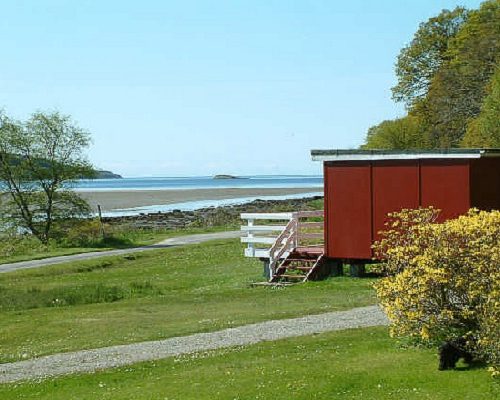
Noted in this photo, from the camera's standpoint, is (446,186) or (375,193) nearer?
(446,186)

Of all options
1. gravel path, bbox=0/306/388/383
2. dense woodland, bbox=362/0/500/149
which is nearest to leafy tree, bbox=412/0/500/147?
dense woodland, bbox=362/0/500/149

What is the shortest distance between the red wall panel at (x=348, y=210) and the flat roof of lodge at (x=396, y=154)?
0.86 feet

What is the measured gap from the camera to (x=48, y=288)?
2997 centimetres

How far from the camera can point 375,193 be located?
89.0 feet

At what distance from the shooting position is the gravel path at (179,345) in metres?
16.2

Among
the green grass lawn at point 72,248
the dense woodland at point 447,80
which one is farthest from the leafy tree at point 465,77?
→ the green grass lawn at point 72,248

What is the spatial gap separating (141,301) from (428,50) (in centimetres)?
4926

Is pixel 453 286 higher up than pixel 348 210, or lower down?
lower down

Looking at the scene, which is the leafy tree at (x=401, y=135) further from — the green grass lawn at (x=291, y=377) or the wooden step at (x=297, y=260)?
the green grass lawn at (x=291, y=377)

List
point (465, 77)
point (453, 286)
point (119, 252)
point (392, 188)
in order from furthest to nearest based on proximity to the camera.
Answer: point (465, 77) → point (119, 252) → point (392, 188) → point (453, 286)

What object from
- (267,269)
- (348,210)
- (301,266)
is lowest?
(267,269)

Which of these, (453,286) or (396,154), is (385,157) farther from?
(453,286)

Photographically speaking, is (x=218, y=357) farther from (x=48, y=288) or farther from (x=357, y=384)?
(x=48, y=288)

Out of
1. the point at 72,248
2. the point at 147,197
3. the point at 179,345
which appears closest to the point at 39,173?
the point at 72,248
